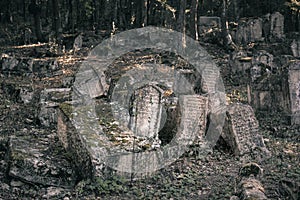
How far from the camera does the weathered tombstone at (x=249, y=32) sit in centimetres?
2153

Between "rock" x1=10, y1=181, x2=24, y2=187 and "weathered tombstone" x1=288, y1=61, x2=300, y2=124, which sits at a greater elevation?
"weathered tombstone" x1=288, y1=61, x2=300, y2=124

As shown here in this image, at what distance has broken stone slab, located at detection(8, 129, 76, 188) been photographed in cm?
707

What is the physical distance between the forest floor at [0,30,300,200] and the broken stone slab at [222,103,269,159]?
19cm

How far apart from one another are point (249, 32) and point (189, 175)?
604 inches

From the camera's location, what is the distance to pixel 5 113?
10672 mm

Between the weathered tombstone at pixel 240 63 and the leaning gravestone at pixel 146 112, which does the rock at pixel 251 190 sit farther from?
the weathered tombstone at pixel 240 63

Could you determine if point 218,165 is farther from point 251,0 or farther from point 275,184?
point 251,0

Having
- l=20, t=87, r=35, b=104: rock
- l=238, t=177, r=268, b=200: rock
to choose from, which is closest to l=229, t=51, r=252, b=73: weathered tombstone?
l=20, t=87, r=35, b=104: rock

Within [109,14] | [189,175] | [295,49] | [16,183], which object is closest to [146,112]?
[189,175]

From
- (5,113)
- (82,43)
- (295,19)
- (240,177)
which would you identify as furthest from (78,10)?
(240,177)

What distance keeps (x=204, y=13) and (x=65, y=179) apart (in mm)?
24058

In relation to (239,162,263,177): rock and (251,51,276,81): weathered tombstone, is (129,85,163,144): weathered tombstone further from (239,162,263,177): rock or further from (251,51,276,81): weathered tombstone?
(251,51,276,81): weathered tombstone

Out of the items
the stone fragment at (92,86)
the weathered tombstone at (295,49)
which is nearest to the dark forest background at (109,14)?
the weathered tombstone at (295,49)

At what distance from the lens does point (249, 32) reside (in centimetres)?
2183
